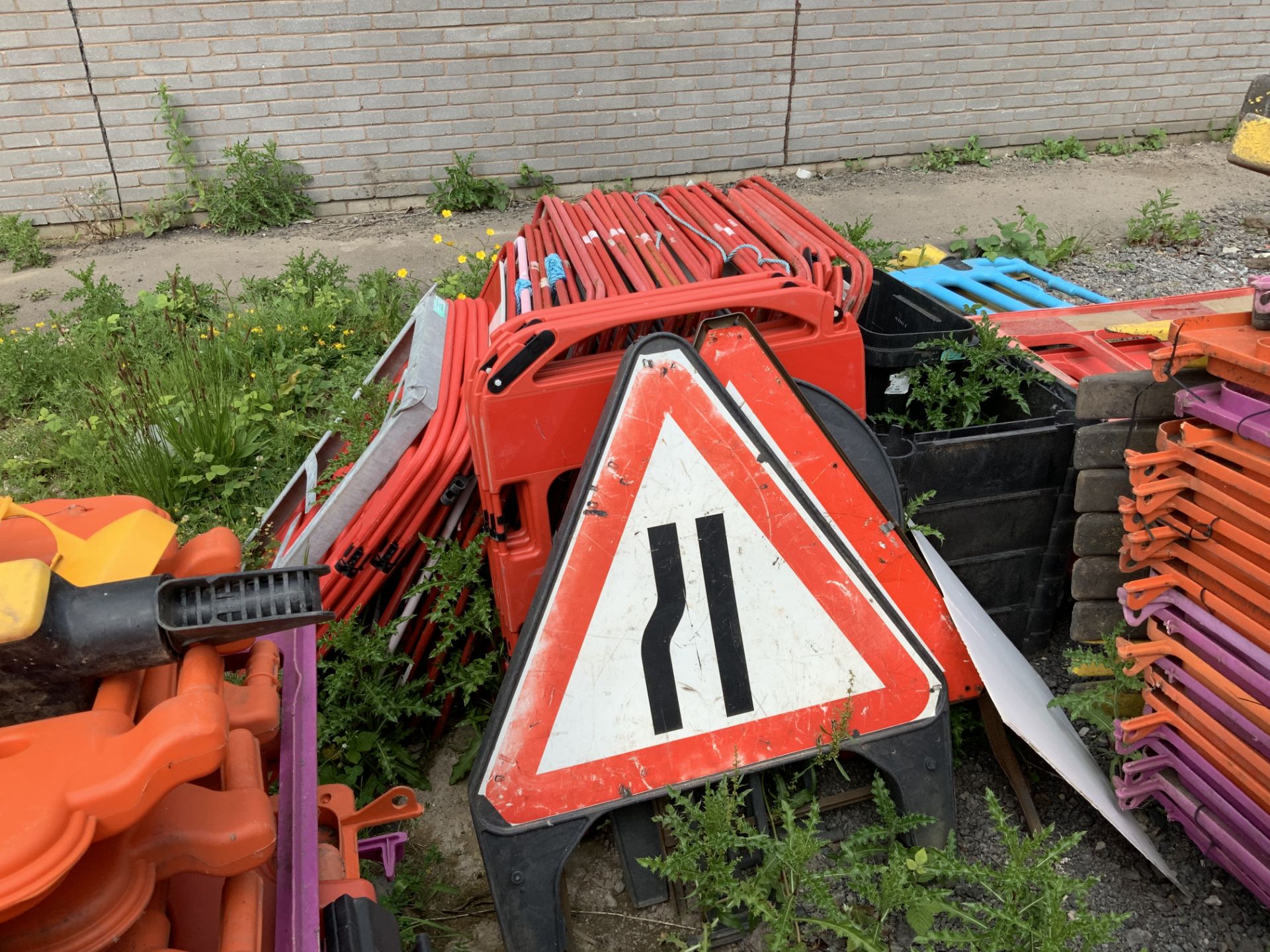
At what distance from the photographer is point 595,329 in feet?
7.68

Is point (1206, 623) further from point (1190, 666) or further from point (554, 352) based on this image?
point (554, 352)

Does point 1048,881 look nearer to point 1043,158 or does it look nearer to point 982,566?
point 982,566

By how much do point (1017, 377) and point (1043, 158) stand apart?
656 cm

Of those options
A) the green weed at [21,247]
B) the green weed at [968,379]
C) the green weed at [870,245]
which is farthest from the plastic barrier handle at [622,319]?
the green weed at [21,247]

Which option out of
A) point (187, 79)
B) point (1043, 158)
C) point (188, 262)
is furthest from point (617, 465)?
point (1043, 158)

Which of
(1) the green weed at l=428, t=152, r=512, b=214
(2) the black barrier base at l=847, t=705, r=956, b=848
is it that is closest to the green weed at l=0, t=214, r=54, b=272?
(1) the green weed at l=428, t=152, r=512, b=214

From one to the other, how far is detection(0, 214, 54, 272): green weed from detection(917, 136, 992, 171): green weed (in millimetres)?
7184

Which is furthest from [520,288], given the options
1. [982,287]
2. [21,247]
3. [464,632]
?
[21,247]

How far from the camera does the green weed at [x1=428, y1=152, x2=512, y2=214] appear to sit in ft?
23.9

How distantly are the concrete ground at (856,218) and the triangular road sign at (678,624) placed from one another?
15.2 ft

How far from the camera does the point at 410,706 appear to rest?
281cm

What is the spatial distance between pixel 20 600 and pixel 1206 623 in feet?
8.10

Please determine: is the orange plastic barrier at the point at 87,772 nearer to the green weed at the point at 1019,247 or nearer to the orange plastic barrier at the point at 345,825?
the orange plastic barrier at the point at 345,825

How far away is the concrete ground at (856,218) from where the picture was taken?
6.52 metres
